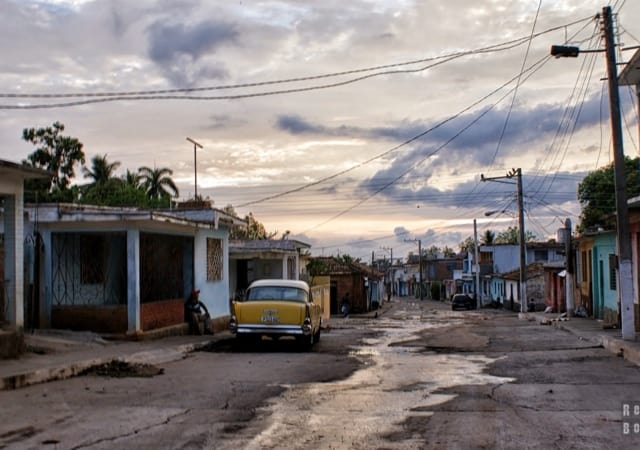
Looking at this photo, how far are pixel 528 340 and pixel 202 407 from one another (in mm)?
14016

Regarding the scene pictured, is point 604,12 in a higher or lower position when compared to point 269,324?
higher

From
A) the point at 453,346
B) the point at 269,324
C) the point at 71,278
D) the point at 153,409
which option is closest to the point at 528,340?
the point at 453,346

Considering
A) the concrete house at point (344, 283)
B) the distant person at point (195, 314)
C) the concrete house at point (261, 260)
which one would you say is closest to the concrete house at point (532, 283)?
the concrete house at point (344, 283)

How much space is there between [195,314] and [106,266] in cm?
340

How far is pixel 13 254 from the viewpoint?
15.2 metres

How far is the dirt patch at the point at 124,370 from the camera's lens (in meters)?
13.3

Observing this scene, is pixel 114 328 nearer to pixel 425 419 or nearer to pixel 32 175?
pixel 32 175

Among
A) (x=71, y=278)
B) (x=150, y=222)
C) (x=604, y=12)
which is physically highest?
(x=604, y=12)

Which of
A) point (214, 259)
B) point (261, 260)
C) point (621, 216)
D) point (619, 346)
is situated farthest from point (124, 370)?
point (261, 260)

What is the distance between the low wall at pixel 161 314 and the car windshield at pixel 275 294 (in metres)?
2.93

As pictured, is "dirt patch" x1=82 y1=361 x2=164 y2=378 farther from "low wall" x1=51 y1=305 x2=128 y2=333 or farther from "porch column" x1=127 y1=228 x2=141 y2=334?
"low wall" x1=51 y1=305 x2=128 y2=333

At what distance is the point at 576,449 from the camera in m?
7.29

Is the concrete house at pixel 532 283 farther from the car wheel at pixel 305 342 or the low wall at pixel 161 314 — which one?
the car wheel at pixel 305 342

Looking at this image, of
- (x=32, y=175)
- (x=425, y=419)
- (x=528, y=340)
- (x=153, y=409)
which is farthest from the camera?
(x=528, y=340)
